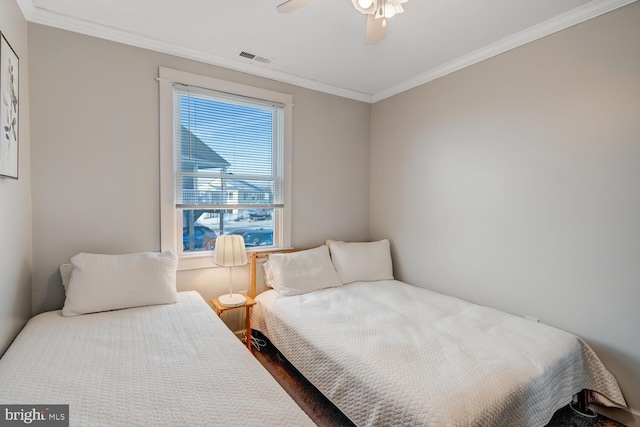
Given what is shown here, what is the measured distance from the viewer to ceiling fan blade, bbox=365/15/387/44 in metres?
1.62

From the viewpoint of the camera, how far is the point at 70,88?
6.81 ft

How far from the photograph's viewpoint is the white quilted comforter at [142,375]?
1070mm

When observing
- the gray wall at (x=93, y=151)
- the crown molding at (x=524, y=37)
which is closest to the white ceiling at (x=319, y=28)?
the crown molding at (x=524, y=37)

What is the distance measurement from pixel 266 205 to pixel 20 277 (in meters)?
1.72

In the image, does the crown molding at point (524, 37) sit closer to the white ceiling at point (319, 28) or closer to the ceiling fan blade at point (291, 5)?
the white ceiling at point (319, 28)

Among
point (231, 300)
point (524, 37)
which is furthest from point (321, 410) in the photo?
point (524, 37)

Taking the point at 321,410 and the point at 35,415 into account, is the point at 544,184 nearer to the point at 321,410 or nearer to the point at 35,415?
the point at 321,410

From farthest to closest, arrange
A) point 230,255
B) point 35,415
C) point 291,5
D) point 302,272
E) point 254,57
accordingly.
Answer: point 302,272 → point 254,57 → point 230,255 → point 291,5 → point 35,415

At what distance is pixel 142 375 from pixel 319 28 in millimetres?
2247

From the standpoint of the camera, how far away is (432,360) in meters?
1.54

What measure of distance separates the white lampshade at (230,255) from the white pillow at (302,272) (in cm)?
31

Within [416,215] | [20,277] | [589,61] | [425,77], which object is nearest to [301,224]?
[416,215]

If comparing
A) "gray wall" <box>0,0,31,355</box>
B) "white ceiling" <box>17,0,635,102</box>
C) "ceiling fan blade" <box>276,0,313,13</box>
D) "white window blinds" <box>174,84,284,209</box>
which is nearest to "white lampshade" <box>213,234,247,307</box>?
"white window blinds" <box>174,84,284,209</box>

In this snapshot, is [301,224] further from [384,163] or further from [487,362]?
[487,362]
